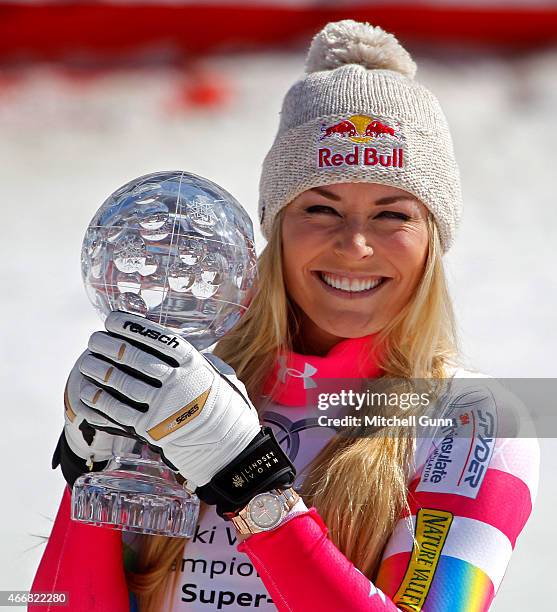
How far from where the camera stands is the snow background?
3645 millimetres

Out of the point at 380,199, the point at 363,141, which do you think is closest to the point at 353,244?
the point at 380,199

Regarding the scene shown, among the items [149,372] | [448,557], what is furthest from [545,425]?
[149,372]

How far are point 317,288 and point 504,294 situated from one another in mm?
3383

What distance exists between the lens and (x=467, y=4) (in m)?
7.78

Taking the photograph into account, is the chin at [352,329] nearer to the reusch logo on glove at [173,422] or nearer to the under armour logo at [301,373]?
the under armour logo at [301,373]

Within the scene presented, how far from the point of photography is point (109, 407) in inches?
55.9

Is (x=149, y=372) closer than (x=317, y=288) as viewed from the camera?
Yes

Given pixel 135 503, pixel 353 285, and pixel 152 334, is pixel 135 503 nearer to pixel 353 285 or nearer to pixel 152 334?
pixel 152 334

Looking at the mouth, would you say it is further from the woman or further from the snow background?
the snow background

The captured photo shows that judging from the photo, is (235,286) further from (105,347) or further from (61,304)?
(61,304)

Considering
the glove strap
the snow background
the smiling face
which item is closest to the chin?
the smiling face

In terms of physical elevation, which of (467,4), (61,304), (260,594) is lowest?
(260,594)

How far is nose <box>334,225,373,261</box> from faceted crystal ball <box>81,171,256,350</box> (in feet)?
0.84

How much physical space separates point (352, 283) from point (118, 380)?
24.8 inches
